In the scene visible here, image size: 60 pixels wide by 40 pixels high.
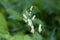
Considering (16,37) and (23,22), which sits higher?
(23,22)

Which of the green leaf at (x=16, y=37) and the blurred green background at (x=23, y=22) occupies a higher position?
the blurred green background at (x=23, y=22)

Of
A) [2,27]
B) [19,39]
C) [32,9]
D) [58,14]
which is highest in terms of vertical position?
[58,14]

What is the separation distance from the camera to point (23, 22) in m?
1.51

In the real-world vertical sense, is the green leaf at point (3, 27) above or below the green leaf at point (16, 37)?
above

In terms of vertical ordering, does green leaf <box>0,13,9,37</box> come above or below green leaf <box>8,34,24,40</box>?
above

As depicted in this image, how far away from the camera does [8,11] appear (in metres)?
1.60

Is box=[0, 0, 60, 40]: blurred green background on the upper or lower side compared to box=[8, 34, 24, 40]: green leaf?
upper

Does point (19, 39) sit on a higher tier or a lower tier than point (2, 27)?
lower

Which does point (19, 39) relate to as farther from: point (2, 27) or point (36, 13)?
point (36, 13)

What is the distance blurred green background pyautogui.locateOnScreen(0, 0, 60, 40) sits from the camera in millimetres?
1402

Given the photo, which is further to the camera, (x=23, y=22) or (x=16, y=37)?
(x=23, y=22)

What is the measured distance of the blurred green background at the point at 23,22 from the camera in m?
1.40

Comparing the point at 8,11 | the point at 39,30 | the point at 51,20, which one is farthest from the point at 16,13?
the point at 51,20

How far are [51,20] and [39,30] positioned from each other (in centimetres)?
32
